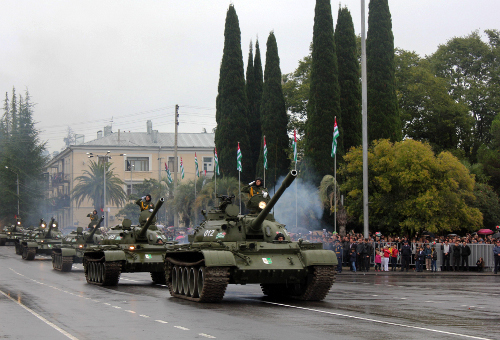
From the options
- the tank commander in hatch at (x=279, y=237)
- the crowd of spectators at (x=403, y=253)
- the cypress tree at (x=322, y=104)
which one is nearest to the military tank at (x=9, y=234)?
the cypress tree at (x=322, y=104)

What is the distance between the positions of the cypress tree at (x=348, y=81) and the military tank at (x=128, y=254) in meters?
25.1

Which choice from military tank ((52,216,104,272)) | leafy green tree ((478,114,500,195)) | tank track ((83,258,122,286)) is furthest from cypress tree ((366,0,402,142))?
tank track ((83,258,122,286))

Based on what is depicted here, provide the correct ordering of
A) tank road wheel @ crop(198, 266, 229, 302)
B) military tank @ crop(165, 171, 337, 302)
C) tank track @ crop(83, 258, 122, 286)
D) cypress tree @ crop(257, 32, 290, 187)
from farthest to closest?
cypress tree @ crop(257, 32, 290, 187) < tank track @ crop(83, 258, 122, 286) < military tank @ crop(165, 171, 337, 302) < tank road wheel @ crop(198, 266, 229, 302)

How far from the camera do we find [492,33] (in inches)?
2569

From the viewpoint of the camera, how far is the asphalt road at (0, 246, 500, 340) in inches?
450

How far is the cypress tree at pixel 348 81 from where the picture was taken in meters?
48.6

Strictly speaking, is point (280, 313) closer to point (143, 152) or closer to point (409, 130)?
point (409, 130)

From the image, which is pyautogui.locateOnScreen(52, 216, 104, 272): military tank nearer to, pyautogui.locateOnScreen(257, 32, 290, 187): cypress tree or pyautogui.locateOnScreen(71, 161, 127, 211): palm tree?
pyautogui.locateOnScreen(257, 32, 290, 187): cypress tree

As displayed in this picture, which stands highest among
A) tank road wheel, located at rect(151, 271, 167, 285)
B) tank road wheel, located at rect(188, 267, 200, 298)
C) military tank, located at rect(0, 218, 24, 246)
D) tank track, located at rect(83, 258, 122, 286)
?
tank road wheel, located at rect(188, 267, 200, 298)

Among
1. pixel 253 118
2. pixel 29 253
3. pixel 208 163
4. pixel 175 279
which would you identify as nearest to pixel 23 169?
pixel 208 163

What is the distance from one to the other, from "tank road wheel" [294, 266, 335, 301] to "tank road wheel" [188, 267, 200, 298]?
→ 2.76 meters

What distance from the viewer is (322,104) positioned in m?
45.7

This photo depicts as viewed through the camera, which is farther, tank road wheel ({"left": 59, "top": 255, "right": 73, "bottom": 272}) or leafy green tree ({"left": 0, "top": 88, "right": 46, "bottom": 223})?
leafy green tree ({"left": 0, "top": 88, "right": 46, "bottom": 223})

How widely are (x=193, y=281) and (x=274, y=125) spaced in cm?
3529
